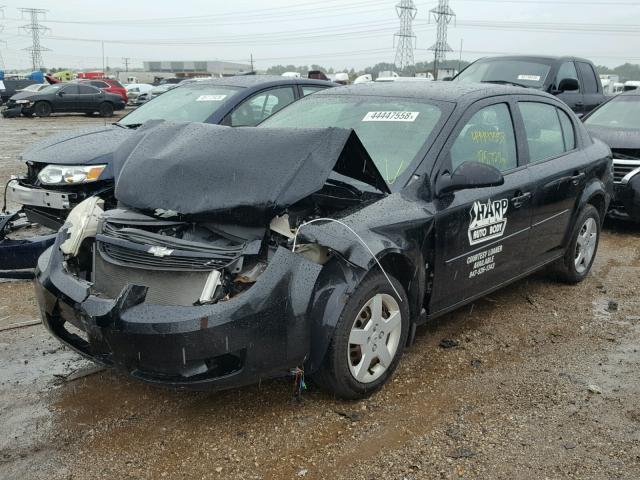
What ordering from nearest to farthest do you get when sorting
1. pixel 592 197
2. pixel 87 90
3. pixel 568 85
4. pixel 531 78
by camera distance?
pixel 592 197, pixel 531 78, pixel 568 85, pixel 87 90

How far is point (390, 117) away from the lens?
4012 mm

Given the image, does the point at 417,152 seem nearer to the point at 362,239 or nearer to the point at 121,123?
the point at 362,239

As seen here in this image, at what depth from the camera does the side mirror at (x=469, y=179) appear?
3545 millimetres

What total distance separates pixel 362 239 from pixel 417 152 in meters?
0.87

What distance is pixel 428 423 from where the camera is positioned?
3195 millimetres

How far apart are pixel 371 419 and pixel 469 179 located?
1.44 meters

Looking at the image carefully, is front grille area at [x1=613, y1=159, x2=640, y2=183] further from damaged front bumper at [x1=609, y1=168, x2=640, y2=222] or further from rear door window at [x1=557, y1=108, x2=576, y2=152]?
rear door window at [x1=557, y1=108, x2=576, y2=152]

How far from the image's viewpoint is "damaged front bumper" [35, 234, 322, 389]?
9.19ft

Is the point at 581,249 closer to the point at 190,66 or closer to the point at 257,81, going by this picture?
the point at 257,81

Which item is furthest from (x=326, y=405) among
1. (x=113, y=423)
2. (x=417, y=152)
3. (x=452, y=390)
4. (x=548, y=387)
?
(x=417, y=152)

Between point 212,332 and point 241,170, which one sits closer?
point 212,332

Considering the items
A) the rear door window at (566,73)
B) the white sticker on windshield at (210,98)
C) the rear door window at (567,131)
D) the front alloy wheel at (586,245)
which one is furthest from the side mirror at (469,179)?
the rear door window at (566,73)

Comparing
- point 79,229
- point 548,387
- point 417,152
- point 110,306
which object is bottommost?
point 548,387

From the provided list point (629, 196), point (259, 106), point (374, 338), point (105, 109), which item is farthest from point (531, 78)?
point (105, 109)
